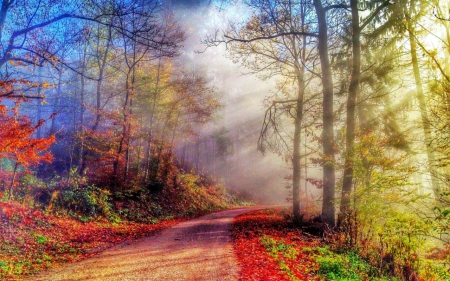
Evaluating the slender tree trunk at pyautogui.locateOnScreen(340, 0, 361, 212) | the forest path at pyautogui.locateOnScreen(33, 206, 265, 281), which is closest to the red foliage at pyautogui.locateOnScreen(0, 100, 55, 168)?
the forest path at pyautogui.locateOnScreen(33, 206, 265, 281)

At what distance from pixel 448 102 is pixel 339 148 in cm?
478

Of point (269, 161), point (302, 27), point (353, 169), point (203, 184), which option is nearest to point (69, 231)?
point (353, 169)

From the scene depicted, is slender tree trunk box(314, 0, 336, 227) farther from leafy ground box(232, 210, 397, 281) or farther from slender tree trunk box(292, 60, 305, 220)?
slender tree trunk box(292, 60, 305, 220)

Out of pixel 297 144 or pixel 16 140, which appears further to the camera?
pixel 297 144

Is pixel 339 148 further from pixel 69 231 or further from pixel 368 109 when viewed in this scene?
pixel 69 231

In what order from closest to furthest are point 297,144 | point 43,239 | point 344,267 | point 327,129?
point 344,267 → point 43,239 → point 327,129 → point 297,144

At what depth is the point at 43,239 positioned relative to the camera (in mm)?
8367

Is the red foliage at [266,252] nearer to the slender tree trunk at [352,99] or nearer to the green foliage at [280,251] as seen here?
the green foliage at [280,251]

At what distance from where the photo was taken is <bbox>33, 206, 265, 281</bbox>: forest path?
5.82 metres

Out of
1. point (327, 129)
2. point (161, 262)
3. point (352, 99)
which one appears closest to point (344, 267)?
point (161, 262)

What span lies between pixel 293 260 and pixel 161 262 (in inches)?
127

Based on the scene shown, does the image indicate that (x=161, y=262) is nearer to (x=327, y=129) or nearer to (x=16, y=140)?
(x=16, y=140)

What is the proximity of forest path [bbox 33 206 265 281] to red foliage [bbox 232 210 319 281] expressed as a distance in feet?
1.06

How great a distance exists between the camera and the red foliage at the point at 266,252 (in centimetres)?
591
